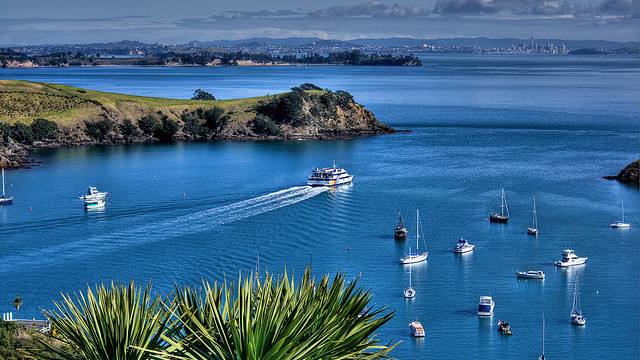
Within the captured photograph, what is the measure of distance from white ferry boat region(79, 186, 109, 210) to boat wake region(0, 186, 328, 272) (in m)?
6.10

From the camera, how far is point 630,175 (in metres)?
72.0

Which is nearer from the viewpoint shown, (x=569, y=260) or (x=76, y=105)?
(x=569, y=260)

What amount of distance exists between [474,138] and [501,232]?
154 feet

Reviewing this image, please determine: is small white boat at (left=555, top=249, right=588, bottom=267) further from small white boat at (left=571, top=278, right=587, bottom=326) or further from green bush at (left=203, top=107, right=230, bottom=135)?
green bush at (left=203, top=107, right=230, bottom=135)

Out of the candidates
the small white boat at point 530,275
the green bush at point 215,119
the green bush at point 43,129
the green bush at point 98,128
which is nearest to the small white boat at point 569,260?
the small white boat at point 530,275

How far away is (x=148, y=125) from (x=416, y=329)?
67.5 metres

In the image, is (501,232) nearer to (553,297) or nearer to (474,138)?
(553,297)

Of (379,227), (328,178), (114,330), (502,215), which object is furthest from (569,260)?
(114,330)

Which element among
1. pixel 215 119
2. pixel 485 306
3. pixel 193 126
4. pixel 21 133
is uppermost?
pixel 21 133

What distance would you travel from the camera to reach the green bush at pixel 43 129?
9269 cm

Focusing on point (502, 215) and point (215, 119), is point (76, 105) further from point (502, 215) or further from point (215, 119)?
point (502, 215)

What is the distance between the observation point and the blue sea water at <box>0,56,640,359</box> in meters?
39.7

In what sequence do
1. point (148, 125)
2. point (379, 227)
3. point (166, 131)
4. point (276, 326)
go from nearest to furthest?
point (276, 326) → point (379, 227) → point (148, 125) → point (166, 131)

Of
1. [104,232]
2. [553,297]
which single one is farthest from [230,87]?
[553,297]
